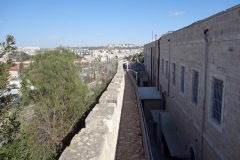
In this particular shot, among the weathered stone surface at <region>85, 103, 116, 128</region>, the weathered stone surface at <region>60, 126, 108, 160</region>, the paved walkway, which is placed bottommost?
the paved walkway

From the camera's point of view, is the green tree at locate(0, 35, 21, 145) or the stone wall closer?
the stone wall

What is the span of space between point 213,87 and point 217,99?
393mm

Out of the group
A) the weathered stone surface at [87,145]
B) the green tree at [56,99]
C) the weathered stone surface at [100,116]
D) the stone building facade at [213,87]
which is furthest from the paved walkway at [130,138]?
the green tree at [56,99]

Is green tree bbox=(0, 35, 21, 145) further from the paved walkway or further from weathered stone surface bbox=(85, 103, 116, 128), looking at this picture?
the paved walkway

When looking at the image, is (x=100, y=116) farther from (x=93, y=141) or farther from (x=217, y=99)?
(x=217, y=99)

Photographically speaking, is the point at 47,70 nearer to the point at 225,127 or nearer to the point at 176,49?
the point at 176,49

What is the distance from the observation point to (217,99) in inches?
224

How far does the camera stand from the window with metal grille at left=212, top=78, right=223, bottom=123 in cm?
553

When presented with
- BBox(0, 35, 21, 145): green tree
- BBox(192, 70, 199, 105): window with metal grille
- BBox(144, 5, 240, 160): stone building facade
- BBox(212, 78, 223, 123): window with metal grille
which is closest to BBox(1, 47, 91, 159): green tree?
BBox(0, 35, 21, 145): green tree

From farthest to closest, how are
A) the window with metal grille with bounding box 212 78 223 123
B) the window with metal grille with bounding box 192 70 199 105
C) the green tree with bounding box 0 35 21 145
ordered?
the window with metal grille with bounding box 192 70 199 105
the window with metal grille with bounding box 212 78 223 123
the green tree with bounding box 0 35 21 145

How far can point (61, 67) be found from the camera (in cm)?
1219

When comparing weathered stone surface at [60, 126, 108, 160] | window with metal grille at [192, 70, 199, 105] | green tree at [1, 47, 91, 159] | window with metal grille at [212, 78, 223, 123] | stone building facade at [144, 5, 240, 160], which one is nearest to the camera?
weathered stone surface at [60, 126, 108, 160]

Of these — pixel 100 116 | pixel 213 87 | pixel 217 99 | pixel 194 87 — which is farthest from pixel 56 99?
pixel 217 99

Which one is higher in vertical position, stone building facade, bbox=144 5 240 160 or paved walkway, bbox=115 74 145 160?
stone building facade, bbox=144 5 240 160
